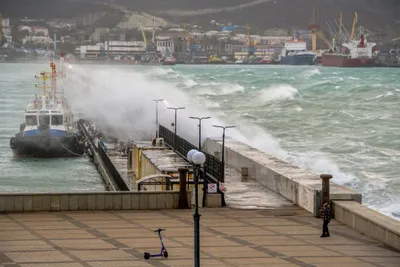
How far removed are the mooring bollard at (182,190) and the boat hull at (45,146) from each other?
34.0 m

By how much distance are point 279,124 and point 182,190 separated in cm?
5566

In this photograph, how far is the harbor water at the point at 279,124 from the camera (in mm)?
46062

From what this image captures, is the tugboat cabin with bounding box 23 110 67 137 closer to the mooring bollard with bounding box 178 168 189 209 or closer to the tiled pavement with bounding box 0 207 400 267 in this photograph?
the mooring bollard with bounding box 178 168 189 209

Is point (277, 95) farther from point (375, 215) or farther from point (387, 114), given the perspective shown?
point (375, 215)

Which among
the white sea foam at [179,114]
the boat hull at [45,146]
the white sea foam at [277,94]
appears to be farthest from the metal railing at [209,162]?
the white sea foam at [277,94]

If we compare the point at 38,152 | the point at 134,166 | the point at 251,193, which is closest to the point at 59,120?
the point at 38,152

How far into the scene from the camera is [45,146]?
57375mm

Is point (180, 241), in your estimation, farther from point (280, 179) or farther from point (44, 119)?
point (44, 119)

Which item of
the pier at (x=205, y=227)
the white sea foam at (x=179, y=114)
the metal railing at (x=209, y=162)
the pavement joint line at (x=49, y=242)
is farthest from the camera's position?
the white sea foam at (x=179, y=114)

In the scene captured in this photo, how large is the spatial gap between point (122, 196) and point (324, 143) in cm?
3764

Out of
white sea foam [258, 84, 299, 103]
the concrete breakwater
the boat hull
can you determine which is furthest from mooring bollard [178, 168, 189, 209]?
white sea foam [258, 84, 299, 103]

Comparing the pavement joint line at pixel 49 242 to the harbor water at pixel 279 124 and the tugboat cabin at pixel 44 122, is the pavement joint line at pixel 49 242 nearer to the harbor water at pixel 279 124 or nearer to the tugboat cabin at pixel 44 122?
the harbor water at pixel 279 124

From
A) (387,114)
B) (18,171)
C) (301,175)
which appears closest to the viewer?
(301,175)

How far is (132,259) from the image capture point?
62.9ft
